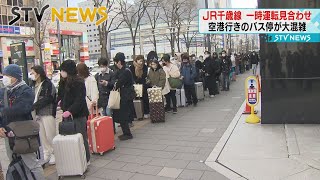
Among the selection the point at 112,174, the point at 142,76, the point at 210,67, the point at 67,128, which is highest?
the point at 210,67

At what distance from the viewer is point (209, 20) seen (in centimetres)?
683

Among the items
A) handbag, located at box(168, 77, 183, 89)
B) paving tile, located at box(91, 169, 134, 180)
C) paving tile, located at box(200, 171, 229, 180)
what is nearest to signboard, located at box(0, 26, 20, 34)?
handbag, located at box(168, 77, 183, 89)

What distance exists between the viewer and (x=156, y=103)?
904 centimetres

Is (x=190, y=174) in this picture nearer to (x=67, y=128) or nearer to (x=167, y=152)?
(x=167, y=152)

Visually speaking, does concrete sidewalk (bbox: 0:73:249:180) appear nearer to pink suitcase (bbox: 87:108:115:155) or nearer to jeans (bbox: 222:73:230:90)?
pink suitcase (bbox: 87:108:115:155)

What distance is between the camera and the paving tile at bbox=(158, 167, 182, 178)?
5.29 m

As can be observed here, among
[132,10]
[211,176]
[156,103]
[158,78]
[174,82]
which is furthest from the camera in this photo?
[132,10]

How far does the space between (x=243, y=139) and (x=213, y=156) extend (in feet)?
3.96

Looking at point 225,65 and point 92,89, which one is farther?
point 225,65

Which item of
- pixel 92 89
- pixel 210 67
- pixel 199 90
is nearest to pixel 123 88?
pixel 92 89

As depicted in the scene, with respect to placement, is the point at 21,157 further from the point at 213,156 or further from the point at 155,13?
the point at 155,13

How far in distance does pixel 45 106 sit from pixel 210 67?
8.63 m

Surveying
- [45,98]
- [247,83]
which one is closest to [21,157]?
[45,98]

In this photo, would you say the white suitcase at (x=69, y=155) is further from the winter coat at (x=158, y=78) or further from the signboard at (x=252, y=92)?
the signboard at (x=252, y=92)
